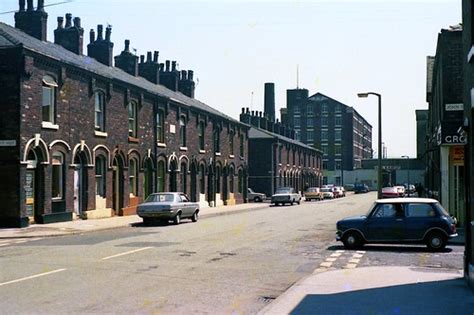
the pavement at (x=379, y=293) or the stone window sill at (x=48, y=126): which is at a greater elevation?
the stone window sill at (x=48, y=126)

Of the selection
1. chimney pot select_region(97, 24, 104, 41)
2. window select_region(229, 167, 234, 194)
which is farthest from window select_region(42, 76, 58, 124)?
window select_region(229, 167, 234, 194)

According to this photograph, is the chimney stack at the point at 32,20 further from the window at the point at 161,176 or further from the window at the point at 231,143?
the window at the point at 231,143

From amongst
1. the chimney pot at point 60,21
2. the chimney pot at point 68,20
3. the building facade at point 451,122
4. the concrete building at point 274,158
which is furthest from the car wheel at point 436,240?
the concrete building at point 274,158

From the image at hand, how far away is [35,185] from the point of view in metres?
28.5

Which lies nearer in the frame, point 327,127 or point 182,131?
point 182,131

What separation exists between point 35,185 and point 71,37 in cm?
1226

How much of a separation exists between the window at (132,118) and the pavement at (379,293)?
25645 millimetres

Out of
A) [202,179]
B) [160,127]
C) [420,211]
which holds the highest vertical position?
[160,127]

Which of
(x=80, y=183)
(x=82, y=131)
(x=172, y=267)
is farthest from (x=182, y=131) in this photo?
(x=172, y=267)

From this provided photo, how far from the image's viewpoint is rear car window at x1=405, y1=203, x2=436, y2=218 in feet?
60.8

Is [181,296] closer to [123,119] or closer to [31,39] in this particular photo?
[31,39]

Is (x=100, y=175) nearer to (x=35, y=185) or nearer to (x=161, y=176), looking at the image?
(x=35, y=185)

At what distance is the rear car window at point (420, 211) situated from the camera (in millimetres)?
18547

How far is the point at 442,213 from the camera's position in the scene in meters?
18.6
